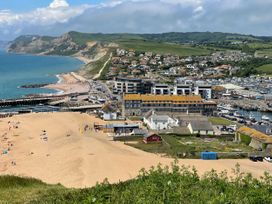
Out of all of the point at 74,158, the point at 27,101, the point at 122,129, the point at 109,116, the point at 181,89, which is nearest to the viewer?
the point at 74,158

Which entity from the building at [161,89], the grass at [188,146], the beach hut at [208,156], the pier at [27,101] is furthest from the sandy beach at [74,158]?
the building at [161,89]

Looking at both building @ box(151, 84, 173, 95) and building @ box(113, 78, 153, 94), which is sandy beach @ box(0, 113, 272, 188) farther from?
building @ box(113, 78, 153, 94)

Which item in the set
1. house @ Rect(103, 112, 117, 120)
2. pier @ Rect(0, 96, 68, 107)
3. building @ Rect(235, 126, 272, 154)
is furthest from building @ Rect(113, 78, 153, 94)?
building @ Rect(235, 126, 272, 154)

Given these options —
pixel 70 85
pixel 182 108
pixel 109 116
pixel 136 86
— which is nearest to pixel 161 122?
pixel 182 108

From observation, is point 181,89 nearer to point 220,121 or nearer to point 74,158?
point 220,121

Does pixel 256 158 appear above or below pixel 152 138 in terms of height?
below

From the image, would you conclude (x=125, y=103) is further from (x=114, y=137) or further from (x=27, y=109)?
(x=27, y=109)

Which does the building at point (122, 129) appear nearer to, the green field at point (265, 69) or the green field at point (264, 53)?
the green field at point (265, 69)
